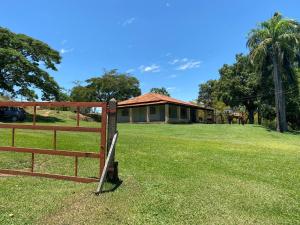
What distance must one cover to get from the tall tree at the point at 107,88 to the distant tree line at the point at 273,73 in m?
20.5

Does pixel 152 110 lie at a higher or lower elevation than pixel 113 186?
higher

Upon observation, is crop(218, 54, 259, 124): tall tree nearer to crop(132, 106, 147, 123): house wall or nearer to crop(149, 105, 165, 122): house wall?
crop(149, 105, 165, 122): house wall

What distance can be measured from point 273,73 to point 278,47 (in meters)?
3.10

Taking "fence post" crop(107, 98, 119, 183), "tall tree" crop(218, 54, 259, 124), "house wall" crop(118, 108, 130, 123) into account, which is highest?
"tall tree" crop(218, 54, 259, 124)

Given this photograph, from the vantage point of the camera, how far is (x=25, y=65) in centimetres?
3106

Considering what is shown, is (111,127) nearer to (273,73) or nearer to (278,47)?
(278,47)

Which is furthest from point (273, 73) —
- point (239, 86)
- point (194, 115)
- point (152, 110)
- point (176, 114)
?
point (152, 110)

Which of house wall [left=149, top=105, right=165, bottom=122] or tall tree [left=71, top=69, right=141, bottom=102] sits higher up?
tall tree [left=71, top=69, right=141, bottom=102]

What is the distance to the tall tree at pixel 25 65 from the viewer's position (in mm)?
30406

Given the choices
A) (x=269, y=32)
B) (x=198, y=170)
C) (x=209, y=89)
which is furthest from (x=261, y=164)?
(x=209, y=89)

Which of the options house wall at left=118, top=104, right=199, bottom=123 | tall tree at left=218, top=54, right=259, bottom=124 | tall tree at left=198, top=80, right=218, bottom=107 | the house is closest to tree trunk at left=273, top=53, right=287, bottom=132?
tall tree at left=218, top=54, right=259, bottom=124

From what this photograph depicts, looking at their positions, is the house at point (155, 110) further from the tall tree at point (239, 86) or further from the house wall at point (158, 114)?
the tall tree at point (239, 86)

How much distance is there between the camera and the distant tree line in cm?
3203

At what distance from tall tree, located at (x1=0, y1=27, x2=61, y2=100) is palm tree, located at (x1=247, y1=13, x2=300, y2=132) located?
824 inches
